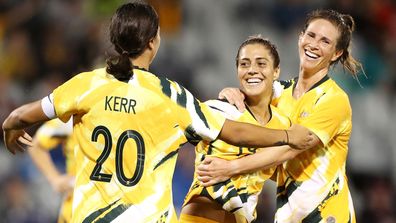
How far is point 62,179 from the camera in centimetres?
782

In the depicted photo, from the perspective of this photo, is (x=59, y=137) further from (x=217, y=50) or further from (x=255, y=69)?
(x=217, y=50)

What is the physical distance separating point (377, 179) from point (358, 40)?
195 centimetres

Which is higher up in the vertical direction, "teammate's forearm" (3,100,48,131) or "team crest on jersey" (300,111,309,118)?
"teammate's forearm" (3,100,48,131)

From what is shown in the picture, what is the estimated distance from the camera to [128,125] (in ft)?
15.7

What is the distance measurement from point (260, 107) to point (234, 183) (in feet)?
1.75

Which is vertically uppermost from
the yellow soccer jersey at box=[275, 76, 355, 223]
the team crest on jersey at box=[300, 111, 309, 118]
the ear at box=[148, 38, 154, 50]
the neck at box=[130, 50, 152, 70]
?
the ear at box=[148, 38, 154, 50]

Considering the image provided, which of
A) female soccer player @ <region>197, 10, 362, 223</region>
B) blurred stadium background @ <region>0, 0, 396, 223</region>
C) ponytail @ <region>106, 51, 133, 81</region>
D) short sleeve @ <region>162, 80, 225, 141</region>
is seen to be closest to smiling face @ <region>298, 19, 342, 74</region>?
female soccer player @ <region>197, 10, 362, 223</region>

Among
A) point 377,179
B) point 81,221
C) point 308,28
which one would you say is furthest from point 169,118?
point 377,179

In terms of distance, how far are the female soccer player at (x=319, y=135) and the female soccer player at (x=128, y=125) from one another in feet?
2.78

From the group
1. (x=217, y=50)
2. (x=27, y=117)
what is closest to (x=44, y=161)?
(x=27, y=117)

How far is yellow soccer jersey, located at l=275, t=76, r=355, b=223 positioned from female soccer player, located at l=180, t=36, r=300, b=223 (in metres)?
0.16

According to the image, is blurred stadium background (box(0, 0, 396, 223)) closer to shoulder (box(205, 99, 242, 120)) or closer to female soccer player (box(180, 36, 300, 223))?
female soccer player (box(180, 36, 300, 223))

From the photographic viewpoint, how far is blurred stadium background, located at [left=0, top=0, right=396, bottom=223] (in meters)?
11.2

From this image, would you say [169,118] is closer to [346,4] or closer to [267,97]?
[267,97]
